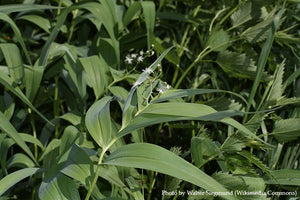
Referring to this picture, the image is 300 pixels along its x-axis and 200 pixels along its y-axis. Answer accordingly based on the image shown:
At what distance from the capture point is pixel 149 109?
64 cm

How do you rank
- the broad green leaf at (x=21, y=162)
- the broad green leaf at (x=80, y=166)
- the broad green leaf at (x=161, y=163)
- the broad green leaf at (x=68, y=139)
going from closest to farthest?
1. the broad green leaf at (x=161, y=163)
2. the broad green leaf at (x=80, y=166)
3. the broad green leaf at (x=68, y=139)
4. the broad green leaf at (x=21, y=162)

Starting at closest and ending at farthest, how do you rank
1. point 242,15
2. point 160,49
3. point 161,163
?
point 161,163, point 160,49, point 242,15

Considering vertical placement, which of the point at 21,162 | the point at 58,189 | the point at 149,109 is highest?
the point at 149,109

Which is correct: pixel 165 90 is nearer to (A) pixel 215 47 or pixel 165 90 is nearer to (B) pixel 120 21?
(A) pixel 215 47

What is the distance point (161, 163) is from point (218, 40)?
503mm

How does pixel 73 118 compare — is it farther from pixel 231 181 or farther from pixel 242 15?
pixel 242 15

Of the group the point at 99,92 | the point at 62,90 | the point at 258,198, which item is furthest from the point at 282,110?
the point at 62,90

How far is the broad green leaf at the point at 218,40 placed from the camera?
96 cm

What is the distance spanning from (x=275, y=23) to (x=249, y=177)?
0.32m

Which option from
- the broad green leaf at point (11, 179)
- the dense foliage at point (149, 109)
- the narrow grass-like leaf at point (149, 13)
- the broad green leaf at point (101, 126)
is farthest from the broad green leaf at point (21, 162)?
the narrow grass-like leaf at point (149, 13)

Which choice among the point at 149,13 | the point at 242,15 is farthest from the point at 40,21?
the point at 242,15

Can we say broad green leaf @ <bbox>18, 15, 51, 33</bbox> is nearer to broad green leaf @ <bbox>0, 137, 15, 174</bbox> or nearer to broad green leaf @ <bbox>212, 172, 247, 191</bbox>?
broad green leaf @ <bbox>0, 137, 15, 174</bbox>

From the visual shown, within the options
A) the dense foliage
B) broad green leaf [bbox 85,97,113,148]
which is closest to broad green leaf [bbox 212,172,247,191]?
the dense foliage

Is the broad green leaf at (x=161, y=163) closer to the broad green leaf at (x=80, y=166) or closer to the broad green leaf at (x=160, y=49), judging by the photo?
the broad green leaf at (x=80, y=166)
